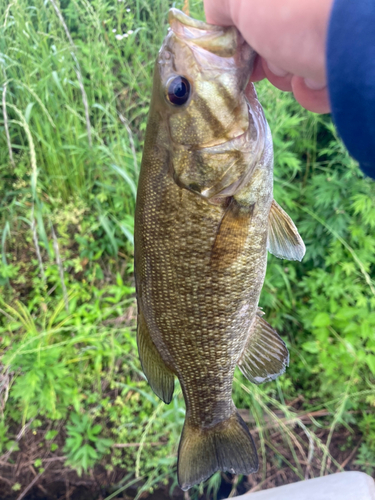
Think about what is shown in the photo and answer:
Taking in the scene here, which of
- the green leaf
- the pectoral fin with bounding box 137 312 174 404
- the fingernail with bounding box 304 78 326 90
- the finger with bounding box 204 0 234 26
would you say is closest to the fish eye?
the finger with bounding box 204 0 234 26

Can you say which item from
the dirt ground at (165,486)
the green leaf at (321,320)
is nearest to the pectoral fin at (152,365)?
the green leaf at (321,320)

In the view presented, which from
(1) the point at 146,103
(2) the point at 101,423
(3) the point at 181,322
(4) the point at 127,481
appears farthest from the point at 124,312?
(1) the point at 146,103

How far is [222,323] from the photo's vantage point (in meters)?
1.00

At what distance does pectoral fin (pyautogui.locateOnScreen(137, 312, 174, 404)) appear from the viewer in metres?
1.08

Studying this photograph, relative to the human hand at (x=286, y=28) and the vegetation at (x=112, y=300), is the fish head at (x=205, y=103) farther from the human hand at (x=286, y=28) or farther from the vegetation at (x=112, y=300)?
the vegetation at (x=112, y=300)

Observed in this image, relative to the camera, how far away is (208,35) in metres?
0.77

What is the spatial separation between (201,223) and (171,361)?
1.57 ft

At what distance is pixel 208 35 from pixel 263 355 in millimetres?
961

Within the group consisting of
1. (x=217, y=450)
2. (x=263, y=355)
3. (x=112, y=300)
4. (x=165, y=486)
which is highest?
(x=263, y=355)

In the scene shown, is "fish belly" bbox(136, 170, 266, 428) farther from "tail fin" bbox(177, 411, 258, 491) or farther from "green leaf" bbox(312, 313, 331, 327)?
"green leaf" bbox(312, 313, 331, 327)

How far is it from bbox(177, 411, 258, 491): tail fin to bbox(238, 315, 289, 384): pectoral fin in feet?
0.61

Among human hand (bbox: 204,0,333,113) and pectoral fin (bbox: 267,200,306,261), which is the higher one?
human hand (bbox: 204,0,333,113)

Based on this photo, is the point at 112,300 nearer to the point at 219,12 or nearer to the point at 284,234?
the point at 284,234

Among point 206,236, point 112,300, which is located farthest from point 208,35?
point 112,300
